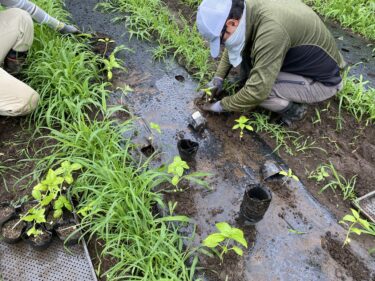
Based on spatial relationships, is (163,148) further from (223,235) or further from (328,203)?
(328,203)

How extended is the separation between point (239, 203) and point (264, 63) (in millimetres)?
1047

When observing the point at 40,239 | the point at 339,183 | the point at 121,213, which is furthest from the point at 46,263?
the point at 339,183

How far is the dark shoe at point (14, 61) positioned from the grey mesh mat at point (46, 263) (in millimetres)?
1563

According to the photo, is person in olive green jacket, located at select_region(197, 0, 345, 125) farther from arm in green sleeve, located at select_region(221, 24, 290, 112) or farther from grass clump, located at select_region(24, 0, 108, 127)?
grass clump, located at select_region(24, 0, 108, 127)

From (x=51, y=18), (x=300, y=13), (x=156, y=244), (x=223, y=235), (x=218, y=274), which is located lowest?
(x=218, y=274)

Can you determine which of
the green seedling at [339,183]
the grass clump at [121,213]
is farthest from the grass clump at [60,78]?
the green seedling at [339,183]

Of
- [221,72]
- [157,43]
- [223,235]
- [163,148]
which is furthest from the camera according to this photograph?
[157,43]

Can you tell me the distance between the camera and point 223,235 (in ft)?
6.01

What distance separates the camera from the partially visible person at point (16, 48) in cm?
257

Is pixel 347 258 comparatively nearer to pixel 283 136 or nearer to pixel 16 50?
pixel 283 136

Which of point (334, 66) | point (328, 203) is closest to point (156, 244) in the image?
point (328, 203)

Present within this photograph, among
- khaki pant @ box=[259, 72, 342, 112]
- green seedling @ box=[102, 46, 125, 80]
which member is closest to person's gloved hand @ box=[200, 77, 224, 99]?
khaki pant @ box=[259, 72, 342, 112]

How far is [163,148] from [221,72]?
0.94m

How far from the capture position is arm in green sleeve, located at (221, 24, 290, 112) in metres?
2.30
